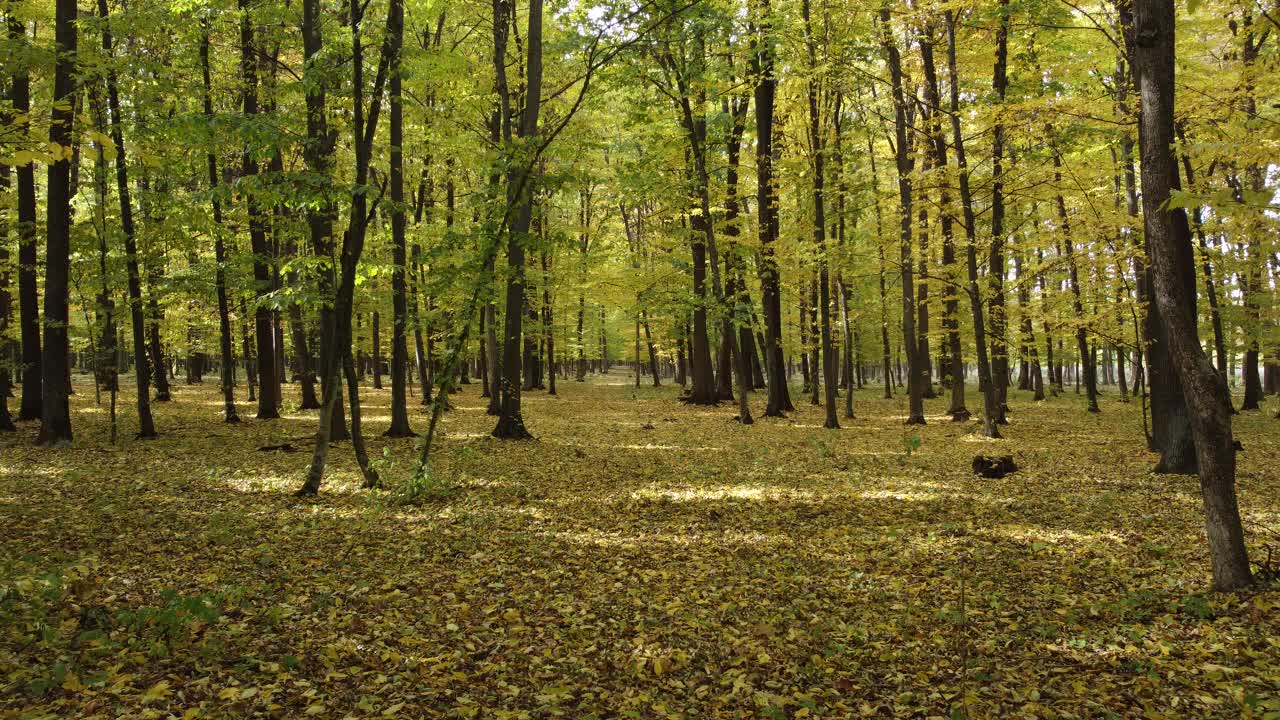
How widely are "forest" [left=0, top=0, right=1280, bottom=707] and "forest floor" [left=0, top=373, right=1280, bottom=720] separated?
4 cm

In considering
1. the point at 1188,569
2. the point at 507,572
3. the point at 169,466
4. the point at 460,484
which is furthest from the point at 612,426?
the point at 1188,569

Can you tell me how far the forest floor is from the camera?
437 cm

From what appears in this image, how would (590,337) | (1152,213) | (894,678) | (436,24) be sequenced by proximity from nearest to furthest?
(894,678)
(1152,213)
(436,24)
(590,337)

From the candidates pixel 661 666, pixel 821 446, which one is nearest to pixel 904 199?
pixel 821 446

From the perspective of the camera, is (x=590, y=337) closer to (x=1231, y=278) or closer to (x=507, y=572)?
(x=1231, y=278)

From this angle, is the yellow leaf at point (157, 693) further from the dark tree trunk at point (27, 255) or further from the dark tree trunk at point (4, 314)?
the dark tree trunk at point (4, 314)

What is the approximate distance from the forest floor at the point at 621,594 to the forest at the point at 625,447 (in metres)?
0.04

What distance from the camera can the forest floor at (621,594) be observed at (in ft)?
14.3

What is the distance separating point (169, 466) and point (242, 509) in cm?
397

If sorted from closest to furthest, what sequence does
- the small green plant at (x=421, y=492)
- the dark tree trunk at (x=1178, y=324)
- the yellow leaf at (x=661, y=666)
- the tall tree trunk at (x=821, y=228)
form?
the yellow leaf at (x=661, y=666)
the dark tree trunk at (x=1178, y=324)
the small green plant at (x=421, y=492)
the tall tree trunk at (x=821, y=228)

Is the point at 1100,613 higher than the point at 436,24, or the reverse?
the point at 436,24

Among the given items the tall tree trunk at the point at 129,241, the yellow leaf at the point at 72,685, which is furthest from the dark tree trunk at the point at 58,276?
the yellow leaf at the point at 72,685

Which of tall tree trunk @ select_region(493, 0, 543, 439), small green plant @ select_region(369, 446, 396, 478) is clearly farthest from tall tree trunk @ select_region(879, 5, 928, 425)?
small green plant @ select_region(369, 446, 396, 478)

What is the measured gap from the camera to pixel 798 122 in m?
22.8
